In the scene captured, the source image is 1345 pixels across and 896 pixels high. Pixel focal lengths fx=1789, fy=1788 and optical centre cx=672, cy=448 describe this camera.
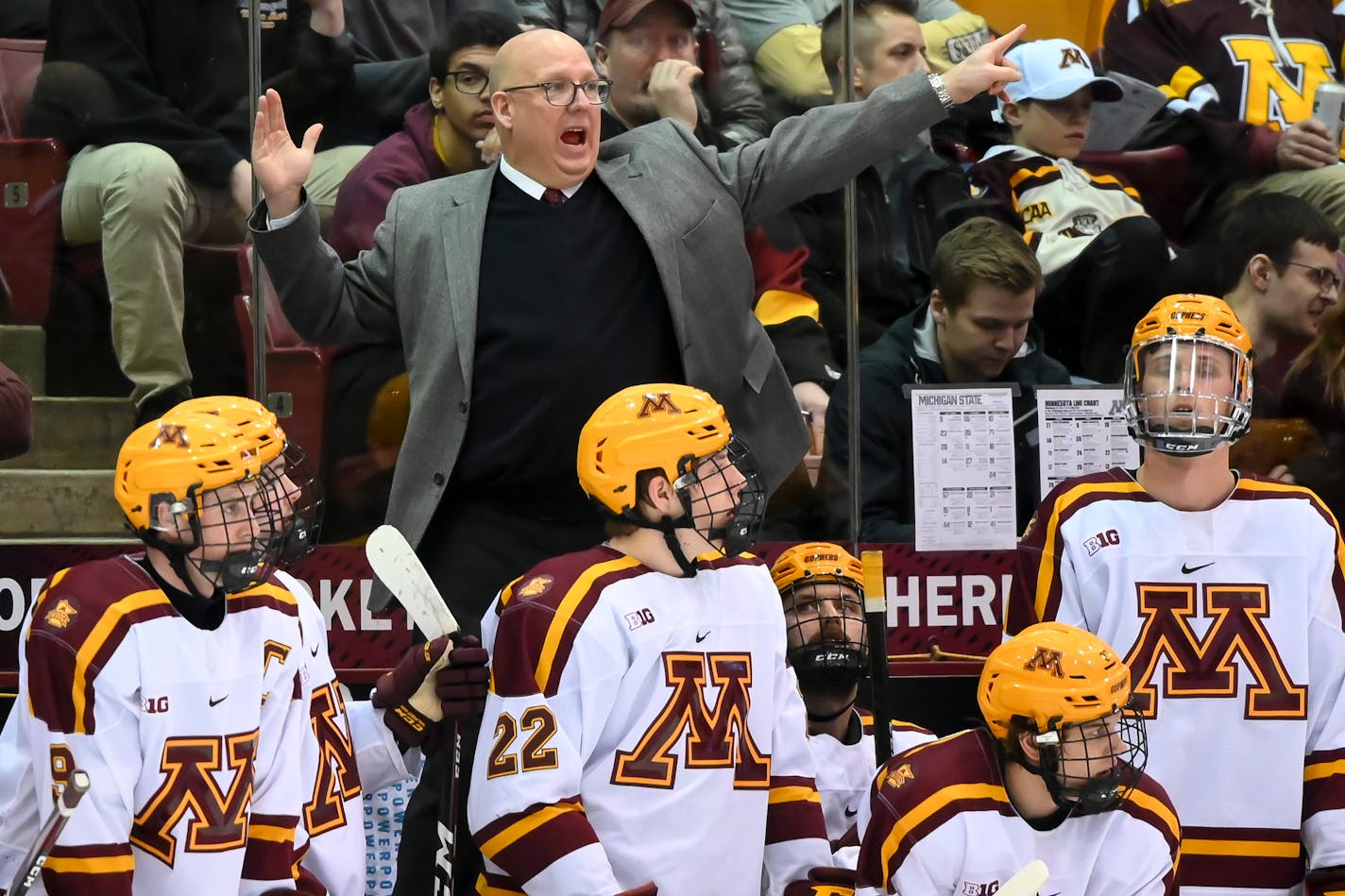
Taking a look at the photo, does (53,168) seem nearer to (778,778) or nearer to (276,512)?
(276,512)

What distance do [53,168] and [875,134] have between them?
214 centimetres

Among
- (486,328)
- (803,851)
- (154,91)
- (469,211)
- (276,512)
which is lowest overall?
(803,851)

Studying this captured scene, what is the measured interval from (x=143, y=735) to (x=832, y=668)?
161cm

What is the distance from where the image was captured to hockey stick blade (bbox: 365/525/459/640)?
2.97m

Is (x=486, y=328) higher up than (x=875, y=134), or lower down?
lower down

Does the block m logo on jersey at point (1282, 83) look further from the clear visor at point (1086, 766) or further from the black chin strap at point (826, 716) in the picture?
the clear visor at point (1086, 766)

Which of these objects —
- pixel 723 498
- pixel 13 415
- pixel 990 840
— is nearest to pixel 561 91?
pixel 723 498

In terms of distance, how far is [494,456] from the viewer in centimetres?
333

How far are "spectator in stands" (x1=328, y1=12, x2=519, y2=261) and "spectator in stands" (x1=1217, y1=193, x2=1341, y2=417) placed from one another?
6.39 ft

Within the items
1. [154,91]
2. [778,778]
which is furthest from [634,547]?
[154,91]

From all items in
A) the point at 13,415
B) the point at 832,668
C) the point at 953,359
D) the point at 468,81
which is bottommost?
the point at 832,668

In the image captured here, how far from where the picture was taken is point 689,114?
175 inches

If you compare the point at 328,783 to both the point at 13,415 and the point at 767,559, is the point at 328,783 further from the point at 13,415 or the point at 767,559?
the point at 13,415

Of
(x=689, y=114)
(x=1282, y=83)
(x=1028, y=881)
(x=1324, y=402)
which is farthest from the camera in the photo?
(x=1282, y=83)
